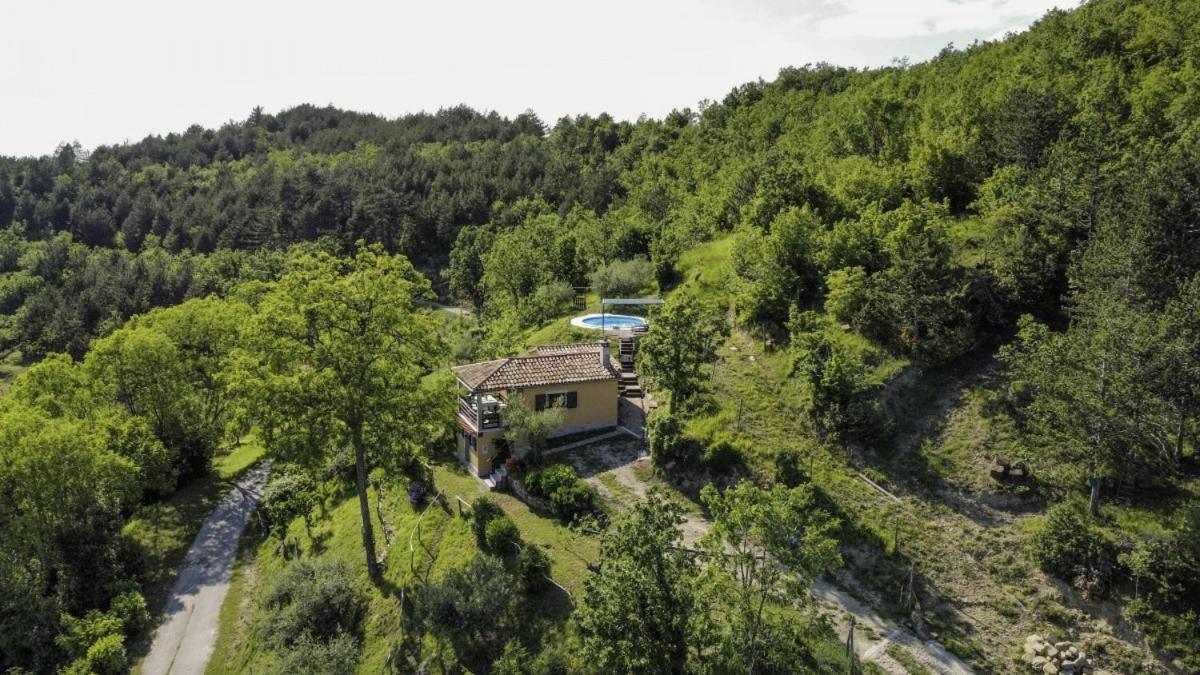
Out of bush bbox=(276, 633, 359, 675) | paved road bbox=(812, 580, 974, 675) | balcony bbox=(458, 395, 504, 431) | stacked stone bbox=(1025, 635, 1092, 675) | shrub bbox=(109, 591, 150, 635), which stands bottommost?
shrub bbox=(109, 591, 150, 635)

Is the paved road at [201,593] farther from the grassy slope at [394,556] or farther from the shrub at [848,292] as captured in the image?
the shrub at [848,292]

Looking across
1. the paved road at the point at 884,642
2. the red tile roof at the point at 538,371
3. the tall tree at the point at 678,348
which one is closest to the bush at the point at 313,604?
the red tile roof at the point at 538,371

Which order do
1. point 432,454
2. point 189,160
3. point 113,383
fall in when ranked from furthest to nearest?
point 189,160 < point 113,383 < point 432,454

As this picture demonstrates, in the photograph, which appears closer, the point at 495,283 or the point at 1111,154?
the point at 1111,154

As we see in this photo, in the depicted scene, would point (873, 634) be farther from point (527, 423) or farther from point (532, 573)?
point (527, 423)

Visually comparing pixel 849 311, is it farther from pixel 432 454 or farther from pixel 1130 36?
pixel 1130 36

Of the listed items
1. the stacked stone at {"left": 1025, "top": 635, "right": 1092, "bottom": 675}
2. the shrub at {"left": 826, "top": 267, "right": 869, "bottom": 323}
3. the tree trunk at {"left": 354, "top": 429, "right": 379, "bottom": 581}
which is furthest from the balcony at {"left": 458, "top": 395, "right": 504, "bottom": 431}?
the stacked stone at {"left": 1025, "top": 635, "right": 1092, "bottom": 675}

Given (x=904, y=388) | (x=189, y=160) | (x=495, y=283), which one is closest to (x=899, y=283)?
(x=904, y=388)

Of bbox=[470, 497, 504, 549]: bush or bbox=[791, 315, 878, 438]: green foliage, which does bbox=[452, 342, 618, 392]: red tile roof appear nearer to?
bbox=[470, 497, 504, 549]: bush
